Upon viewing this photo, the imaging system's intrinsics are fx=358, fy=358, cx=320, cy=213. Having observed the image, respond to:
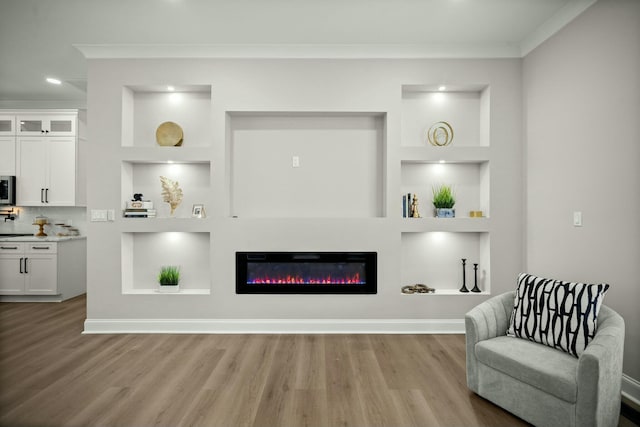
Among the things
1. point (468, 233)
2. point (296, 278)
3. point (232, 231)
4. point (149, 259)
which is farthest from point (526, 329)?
point (149, 259)

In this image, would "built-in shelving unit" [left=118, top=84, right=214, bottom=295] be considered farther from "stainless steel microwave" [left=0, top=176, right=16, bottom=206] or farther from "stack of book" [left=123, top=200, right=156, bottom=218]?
"stainless steel microwave" [left=0, top=176, right=16, bottom=206]

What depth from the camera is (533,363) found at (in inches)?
82.0

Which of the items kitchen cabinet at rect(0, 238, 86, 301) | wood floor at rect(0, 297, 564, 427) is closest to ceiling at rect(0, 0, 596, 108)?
kitchen cabinet at rect(0, 238, 86, 301)

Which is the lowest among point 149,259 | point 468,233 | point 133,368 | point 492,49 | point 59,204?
point 133,368

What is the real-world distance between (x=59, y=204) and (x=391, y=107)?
16.4ft

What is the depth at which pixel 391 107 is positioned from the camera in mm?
3777

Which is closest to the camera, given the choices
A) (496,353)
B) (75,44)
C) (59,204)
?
(496,353)

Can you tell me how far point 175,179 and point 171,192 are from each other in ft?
0.60

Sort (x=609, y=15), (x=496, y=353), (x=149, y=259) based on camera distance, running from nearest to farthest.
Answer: (x=496, y=353) < (x=609, y=15) < (x=149, y=259)

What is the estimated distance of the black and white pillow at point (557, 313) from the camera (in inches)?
85.6

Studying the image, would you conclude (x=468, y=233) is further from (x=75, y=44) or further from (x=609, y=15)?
(x=75, y=44)

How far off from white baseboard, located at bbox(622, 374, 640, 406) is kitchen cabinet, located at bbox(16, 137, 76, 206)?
6.60 metres

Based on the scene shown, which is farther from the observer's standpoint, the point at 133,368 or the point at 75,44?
the point at 75,44

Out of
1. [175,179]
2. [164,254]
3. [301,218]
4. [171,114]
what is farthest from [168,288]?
[171,114]
